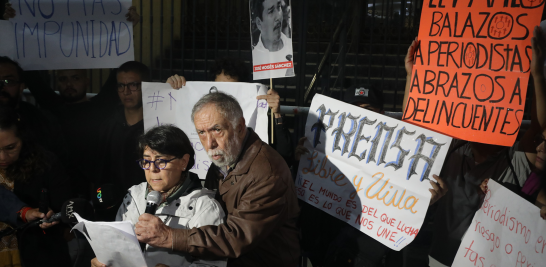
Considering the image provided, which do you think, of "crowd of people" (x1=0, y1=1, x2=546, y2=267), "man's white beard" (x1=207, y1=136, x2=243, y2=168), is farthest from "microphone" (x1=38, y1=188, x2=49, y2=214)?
"man's white beard" (x1=207, y1=136, x2=243, y2=168)

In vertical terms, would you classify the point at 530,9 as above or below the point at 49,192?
above

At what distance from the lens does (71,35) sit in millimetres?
4281

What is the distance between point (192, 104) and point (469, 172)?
86.9 inches

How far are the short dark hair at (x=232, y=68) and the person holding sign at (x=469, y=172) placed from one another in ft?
4.50

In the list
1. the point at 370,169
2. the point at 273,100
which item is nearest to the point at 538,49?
the point at 370,169

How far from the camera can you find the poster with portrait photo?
3.65 m

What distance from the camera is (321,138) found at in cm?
344

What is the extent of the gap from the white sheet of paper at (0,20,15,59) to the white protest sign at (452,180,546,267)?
4131 mm

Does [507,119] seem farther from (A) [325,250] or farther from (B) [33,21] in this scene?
(B) [33,21]

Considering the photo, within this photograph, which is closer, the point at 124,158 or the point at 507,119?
the point at 507,119

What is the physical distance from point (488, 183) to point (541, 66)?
0.79 meters

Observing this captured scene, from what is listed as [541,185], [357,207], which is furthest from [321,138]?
[541,185]

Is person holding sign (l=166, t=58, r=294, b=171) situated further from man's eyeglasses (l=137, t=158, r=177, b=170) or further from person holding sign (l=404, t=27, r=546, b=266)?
man's eyeglasses (l=137, t=158, r=177, b=170)

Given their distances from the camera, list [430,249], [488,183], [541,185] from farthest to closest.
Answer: [430,249] → [488,183] → [541,185]
